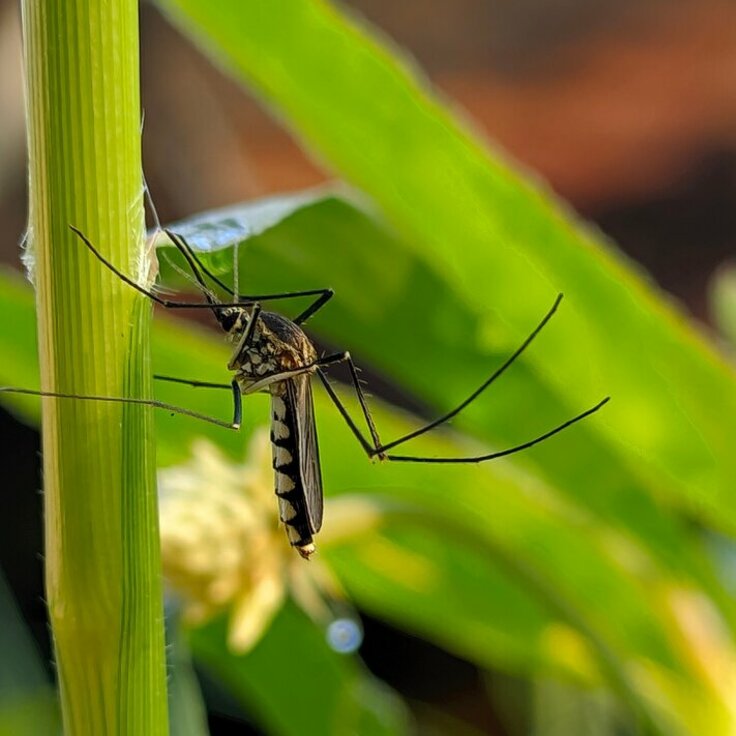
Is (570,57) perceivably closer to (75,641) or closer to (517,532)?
(517,532)

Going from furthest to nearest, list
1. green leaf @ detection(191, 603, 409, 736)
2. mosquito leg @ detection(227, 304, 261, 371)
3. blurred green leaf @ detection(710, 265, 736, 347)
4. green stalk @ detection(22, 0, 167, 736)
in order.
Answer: blurred green leaf @ detection(710, 265, 736, 347)
green leaf @ detection(191, 603, 409, 736)
mosquito leg @ detection(227, 304, 261, 371)
green stalk @ detection(22, 0, 167, 736)

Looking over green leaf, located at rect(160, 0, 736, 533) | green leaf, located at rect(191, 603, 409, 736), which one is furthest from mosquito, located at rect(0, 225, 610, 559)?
green leaf, located at rect(191, 603, 409, 736)

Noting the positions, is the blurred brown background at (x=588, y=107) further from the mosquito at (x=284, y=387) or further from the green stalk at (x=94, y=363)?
the green stalk at (x=94, y=363)

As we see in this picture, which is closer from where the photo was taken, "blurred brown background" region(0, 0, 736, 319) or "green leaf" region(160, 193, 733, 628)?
"green leaf" region(160, 193, 733, 628)

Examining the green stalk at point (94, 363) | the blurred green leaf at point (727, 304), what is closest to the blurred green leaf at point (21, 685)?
the green stalk at point (94, 363)

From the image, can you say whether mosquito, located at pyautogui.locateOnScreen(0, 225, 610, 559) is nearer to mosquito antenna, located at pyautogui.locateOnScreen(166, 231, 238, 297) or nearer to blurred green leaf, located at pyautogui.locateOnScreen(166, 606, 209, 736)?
mosquito antenna, located at pyautogui.locateOnScreen(166, 231, 238, 297)

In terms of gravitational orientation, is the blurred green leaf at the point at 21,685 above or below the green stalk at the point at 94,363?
below

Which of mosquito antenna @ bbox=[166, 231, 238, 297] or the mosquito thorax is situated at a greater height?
mosquito antenna @ bbox=[166, 231, 238, 297]

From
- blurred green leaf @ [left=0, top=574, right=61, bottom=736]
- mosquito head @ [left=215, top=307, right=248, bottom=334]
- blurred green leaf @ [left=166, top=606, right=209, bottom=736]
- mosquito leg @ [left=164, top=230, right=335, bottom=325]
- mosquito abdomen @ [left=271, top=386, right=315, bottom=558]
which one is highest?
mosquito leg @ [left=164, top=230, right=335, bottom=325]
